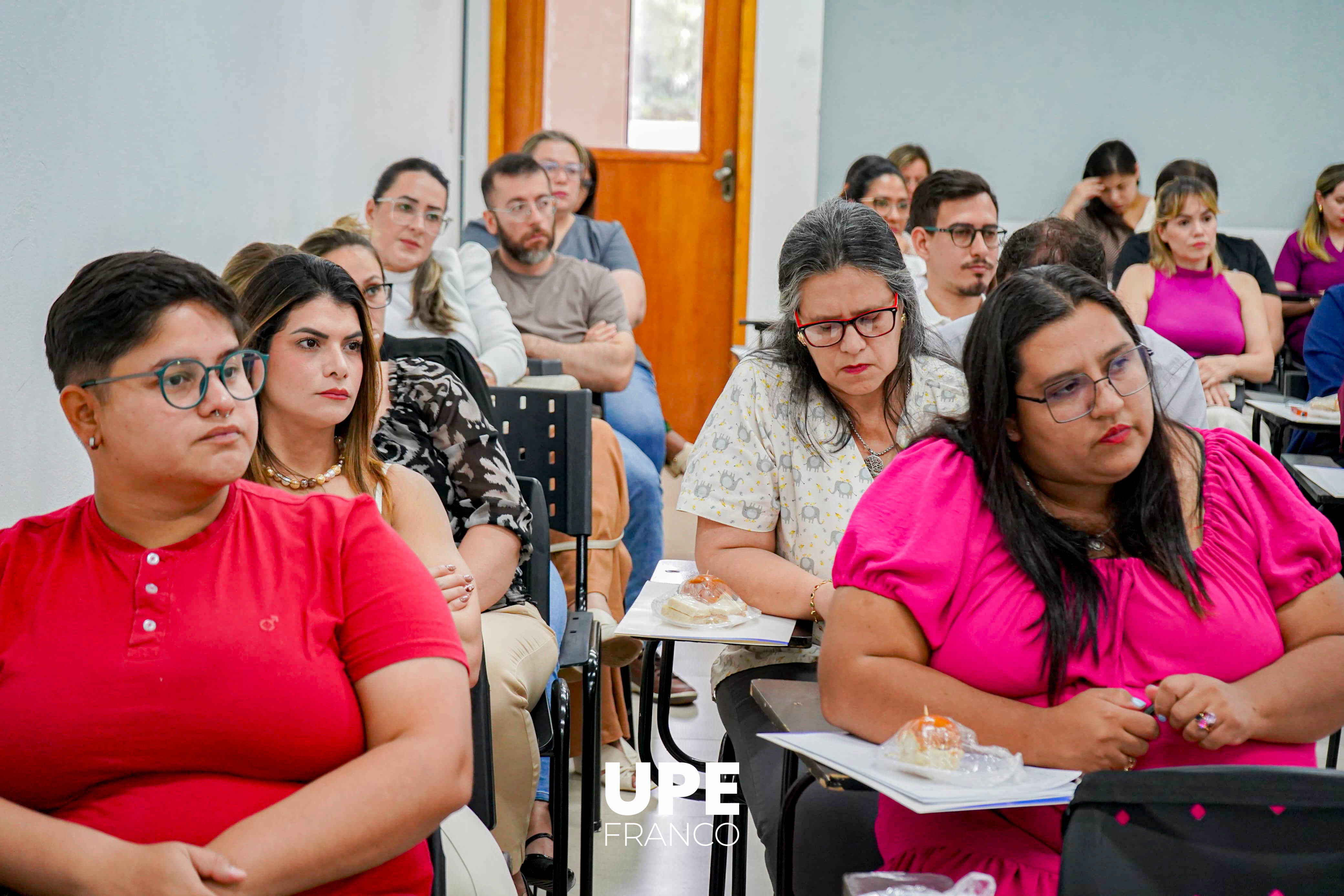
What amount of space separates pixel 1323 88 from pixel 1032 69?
1.56 m

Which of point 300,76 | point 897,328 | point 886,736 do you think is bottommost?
point 886,736

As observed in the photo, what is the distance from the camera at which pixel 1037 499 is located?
57.6 inches

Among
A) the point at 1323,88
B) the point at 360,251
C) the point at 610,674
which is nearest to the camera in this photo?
the point at 360,251

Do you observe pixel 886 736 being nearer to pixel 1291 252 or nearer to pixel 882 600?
pixel 882 600

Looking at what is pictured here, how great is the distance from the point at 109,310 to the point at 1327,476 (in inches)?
109

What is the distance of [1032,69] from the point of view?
20.9ft

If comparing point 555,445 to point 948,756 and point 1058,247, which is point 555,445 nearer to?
point 1058,247

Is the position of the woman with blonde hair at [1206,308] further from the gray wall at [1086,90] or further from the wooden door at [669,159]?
the wooden door at [669,159]

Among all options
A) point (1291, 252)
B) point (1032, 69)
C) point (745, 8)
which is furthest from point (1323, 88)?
point (745, 8)

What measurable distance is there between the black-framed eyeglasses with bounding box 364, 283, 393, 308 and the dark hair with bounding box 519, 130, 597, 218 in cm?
237

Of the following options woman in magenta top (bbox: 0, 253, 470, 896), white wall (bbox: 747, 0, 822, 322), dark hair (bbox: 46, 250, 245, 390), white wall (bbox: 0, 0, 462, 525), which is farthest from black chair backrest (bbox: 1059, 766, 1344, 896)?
white wall (bbox: 747, 0, 822, 322)

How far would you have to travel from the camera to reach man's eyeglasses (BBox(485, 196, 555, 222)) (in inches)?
158

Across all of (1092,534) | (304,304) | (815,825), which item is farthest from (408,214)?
(1092,534)

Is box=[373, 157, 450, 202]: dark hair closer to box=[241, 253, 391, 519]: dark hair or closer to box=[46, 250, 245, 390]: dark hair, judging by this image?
box=[241, 253, 391, 519]: dark hair
